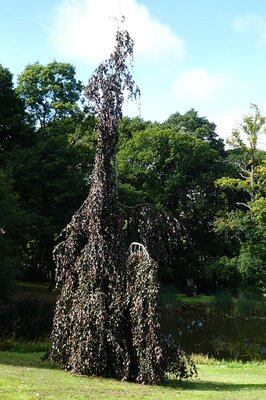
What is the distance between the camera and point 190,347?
56.8 ft

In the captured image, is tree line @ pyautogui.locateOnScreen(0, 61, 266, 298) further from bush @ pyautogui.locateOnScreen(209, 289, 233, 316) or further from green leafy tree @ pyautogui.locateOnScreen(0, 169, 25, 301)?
green leafy tree @ pyautogui.locateOnScreen(0, 169, 25, 301)

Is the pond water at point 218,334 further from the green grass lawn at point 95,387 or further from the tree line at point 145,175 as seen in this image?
the green grass lawn at point 95,387

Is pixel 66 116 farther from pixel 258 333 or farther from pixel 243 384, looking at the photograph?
pixel 243 384

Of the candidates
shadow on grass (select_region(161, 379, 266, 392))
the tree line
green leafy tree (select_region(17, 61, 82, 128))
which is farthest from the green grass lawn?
green leafy tree (select_region(17, 61, 82, 128))

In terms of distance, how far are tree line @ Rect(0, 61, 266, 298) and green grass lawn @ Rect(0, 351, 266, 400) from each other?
16.5 metres

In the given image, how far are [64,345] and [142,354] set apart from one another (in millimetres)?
1596

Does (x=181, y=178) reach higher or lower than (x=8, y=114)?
lower

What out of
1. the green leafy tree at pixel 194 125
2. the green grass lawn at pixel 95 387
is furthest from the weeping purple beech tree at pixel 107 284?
the green leafy tree at pixel 194 125

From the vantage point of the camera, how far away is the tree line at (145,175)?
28.6 meters

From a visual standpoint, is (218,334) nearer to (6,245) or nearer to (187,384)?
(6,245)

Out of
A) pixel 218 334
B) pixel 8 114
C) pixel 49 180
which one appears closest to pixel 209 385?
pixel 218 334

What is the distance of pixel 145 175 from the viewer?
3750cm

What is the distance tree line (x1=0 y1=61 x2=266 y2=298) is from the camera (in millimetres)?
28609

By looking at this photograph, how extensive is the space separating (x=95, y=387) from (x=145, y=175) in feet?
99.6
